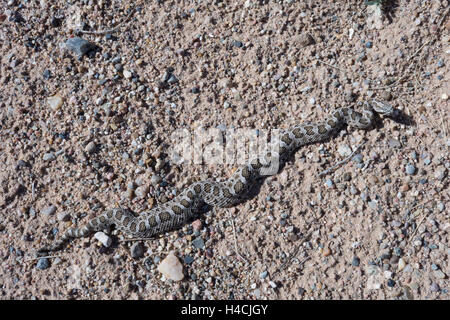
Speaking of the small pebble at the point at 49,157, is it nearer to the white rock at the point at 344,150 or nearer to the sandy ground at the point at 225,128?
A: the sandy ground at the point at 225,128

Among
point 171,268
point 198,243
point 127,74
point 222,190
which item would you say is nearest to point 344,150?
point 222,190

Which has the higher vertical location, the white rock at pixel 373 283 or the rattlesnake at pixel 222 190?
the rattlesnake at pixel 222 190

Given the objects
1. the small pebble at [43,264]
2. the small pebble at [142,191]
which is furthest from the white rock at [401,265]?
the small pebble at [43,264]

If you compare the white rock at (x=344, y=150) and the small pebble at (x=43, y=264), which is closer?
the small pebble at (x=43, y=264)

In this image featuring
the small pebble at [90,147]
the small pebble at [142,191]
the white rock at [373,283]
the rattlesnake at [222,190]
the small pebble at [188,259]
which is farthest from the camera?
the small pebble at [90,147]

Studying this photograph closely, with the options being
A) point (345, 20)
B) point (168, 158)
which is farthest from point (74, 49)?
point (345, 20)

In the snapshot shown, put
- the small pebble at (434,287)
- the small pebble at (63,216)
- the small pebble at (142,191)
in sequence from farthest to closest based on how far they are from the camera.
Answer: the small pebble at (142,191) < the small pebble at (63,216) < the small pebble at (434,287)
